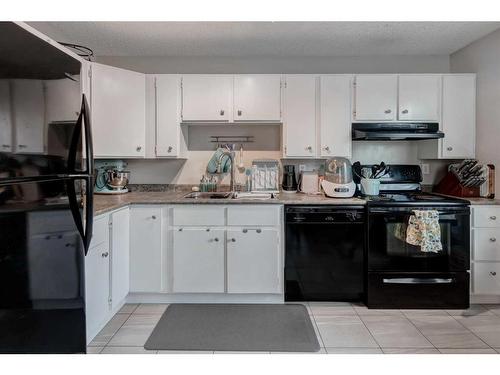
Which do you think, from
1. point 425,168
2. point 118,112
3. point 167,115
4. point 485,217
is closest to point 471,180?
point 485,217

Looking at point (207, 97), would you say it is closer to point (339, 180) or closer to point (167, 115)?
point (167, 115)

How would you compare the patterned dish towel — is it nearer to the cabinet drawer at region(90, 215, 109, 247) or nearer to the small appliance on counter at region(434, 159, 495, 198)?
the small appliance on counter at region(434, 159, 495, 198)

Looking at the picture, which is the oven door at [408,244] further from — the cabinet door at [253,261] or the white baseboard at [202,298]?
the white baseboard at [202,298]

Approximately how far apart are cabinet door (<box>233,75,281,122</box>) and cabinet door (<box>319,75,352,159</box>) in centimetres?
41

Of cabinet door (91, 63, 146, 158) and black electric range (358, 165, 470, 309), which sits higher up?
cabinet door (91, 63, 146, 158)

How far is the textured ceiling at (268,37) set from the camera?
2.61 metres

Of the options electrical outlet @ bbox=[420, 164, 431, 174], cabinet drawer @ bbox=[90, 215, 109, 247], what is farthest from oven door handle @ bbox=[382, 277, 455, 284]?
cabinet drawer @ bbox=[90, 215, 109, 247]

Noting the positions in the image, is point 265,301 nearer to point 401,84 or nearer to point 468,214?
point 468,214

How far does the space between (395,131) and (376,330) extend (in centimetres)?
167

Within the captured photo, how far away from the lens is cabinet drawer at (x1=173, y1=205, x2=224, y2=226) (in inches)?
104

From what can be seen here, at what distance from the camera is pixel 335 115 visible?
9.72 feet

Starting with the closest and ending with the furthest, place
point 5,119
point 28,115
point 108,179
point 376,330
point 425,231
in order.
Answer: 1. point 5,119
2. point 28,115
3. point 376,330
4. point 425,231
5. point 108,179

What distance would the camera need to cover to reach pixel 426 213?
8.16ft

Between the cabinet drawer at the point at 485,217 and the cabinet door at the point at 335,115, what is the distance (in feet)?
3.64
